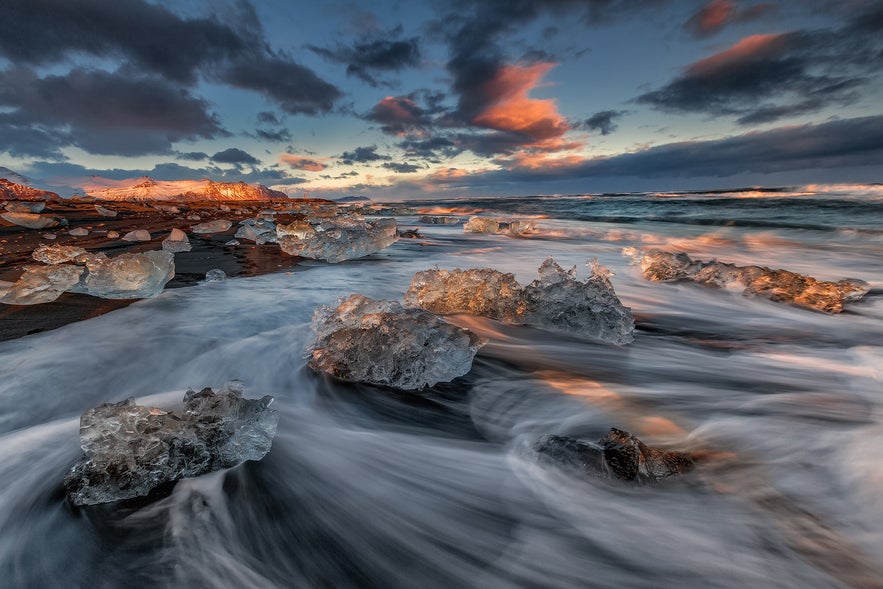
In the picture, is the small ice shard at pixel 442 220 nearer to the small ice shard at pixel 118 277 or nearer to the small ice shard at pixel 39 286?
the small ice shard at pixel 118 277

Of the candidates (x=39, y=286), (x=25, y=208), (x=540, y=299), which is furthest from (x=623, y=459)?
(x=25, y=208)

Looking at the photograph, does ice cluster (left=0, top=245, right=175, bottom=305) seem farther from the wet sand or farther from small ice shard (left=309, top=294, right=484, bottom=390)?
small ice shard (left=309, top=294, right=484, bottom=390)

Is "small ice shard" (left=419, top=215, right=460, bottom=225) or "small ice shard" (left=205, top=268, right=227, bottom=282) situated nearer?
"small ice shard" (left=205, top=268, right=227, bottom=282)

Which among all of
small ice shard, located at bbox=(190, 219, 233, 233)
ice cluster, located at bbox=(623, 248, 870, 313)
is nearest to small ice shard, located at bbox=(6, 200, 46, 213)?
small ice shard, located at bbox=(190, 219, 233, 233)

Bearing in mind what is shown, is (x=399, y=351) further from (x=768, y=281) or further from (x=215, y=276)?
(x=768, y=281)

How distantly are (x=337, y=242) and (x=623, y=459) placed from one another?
7.41m

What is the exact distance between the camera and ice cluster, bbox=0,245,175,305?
4.08m

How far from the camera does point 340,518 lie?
165 cm

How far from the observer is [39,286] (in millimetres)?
4098

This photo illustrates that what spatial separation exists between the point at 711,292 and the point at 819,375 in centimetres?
298

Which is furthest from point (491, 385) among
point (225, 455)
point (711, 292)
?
point (711, 292)

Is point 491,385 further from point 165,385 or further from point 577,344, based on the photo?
point 165,385

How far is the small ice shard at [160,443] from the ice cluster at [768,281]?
6.25 meters

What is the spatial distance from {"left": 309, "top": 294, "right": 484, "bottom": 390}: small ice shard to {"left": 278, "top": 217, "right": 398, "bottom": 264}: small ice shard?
5.54 metres
